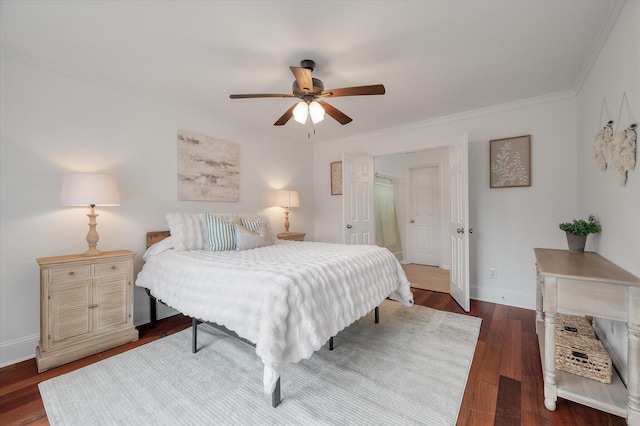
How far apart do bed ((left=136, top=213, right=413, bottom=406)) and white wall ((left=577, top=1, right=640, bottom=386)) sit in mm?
1511

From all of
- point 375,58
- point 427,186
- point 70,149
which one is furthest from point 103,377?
point 427,186

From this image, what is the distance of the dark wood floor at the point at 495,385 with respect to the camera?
1.51 m

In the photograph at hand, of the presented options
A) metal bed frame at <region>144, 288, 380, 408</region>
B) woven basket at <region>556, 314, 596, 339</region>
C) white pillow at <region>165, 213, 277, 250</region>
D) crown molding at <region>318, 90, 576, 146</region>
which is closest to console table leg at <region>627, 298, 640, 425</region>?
woven basket at <region>556, 314, 596, 339</region>

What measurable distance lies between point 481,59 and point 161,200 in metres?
3.50

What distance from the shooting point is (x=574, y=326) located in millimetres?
2092

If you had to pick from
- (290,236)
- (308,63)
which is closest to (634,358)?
(308,63)

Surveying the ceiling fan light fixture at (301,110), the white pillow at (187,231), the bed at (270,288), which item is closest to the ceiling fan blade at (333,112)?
the ceiling fan light fixture at (301,110)

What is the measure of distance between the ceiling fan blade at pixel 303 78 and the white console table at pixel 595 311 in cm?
200

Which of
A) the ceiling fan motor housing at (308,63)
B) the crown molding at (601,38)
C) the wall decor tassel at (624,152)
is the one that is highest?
the crown molding at (601,38)

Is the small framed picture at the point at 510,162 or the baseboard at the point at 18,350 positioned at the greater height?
the small framed picture at the point at 510,162

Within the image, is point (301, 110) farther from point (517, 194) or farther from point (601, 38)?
point (517, 194)

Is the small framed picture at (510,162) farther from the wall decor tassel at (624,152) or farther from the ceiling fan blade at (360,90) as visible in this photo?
the ceiling fan blade at (360,90)

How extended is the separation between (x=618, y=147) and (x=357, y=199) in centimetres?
292

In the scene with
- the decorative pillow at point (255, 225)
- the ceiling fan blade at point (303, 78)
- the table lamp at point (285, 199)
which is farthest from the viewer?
the table lamp at point (285, 199)
